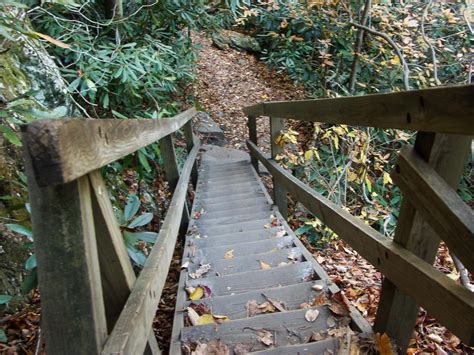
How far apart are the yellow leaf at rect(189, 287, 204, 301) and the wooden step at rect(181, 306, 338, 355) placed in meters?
0.38

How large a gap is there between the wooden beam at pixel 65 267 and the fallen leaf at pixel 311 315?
1.24 meters

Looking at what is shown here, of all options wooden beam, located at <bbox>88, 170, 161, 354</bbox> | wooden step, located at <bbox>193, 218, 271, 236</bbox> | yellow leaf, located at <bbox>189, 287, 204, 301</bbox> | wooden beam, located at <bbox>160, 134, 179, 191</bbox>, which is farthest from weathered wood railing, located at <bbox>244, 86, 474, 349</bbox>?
wooden beam, located at <bbox>160, 134, 179, 191</bbox>

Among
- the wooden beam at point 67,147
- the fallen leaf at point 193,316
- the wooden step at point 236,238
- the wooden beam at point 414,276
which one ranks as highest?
the wooden beam at point 67,147

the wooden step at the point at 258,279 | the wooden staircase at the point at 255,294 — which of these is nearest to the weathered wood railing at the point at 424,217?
the wooden staircase at the point at 255,294

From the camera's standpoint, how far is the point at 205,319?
1.87m

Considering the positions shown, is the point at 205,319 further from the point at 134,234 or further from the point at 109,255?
the point at 109,255

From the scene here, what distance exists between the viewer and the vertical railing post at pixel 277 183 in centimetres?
367

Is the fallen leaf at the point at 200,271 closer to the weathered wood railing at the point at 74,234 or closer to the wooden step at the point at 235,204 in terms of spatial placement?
the weathered wood railing at the point at 74,234

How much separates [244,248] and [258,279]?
0.63 meters

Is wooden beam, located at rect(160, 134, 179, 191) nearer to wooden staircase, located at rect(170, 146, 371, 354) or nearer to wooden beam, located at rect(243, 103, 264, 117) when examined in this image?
wooden staircase, located at rect(170, 146, 371, 354)

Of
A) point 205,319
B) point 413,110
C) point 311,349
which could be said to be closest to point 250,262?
point 205,319

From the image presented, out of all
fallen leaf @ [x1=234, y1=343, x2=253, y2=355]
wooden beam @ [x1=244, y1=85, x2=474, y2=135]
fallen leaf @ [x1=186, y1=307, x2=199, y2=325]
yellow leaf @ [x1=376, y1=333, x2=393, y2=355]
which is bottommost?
fallen leaf @ [x1=186, y1=307, x2=199, y2=325]

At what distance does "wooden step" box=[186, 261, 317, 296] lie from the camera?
7.39 ft

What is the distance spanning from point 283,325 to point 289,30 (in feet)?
32.1
